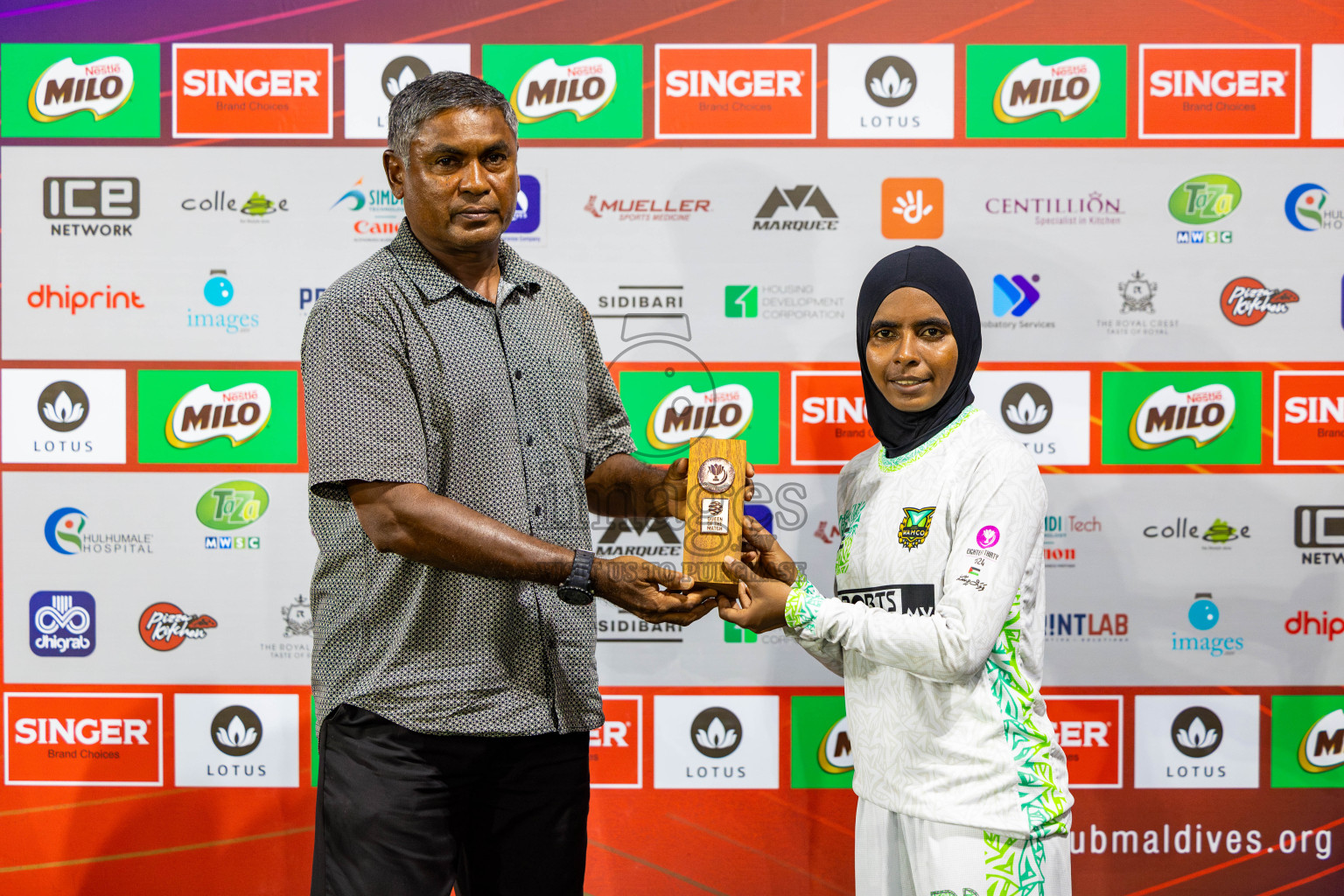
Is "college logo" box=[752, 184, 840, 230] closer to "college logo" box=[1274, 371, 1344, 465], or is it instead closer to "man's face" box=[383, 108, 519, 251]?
"man's face" box=[383, 108, 519, 251]

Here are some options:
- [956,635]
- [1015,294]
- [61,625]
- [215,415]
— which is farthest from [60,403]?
[1015,294]

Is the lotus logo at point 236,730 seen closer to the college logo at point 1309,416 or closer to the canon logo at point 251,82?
the canon logo at point 251,82

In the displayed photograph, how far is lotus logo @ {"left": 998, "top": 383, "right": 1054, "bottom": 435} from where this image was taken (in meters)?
2.69

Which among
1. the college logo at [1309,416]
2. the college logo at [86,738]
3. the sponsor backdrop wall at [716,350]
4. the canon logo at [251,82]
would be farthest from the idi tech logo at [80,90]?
the college logo at [1309,416]

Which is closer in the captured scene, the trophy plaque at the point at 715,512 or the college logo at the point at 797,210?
the trophy plaque at the point at 715,512

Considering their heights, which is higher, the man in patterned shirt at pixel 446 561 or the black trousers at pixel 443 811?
the man in patterned shirt at pixel 446 561

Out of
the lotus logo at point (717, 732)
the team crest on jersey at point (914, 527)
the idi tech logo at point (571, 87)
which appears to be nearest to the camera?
the team crest on jersey at point (914, 527)

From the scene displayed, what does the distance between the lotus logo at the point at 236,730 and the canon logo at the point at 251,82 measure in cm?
180

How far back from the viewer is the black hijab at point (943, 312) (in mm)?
1680

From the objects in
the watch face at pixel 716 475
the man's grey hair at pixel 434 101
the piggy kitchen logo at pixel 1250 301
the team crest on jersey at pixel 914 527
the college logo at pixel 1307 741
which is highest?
the man's grey hair at pixel 434 101

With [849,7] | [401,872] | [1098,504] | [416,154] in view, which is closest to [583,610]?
[401,872]

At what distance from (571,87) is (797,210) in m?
0.74

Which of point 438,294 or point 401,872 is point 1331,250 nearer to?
point 438,294

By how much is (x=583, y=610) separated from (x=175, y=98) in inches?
80.4
